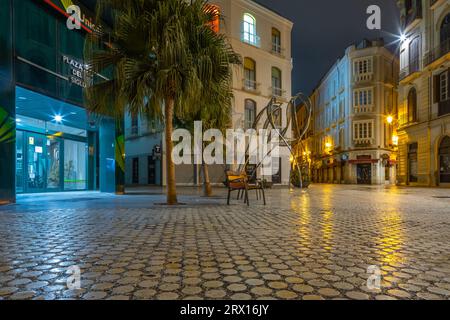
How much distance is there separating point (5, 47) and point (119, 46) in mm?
3346

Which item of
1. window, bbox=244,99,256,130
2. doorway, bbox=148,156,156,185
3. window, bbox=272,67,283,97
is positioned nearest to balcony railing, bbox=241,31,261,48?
window, bbox=272,67,283,97

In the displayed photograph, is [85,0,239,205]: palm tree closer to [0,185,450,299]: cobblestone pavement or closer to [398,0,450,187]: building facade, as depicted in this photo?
[0,185,450,299]: cobblestone pavement

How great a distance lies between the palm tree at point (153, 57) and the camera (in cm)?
888

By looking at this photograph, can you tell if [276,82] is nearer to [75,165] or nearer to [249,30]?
[249,30]

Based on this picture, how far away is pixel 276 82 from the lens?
3341cm

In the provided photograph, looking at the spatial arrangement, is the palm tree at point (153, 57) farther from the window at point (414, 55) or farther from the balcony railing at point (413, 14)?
the balcony railing at point (413, 14)

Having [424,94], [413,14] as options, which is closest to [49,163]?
[424,94]

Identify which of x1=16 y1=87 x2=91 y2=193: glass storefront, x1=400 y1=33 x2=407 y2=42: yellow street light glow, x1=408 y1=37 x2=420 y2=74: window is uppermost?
x1=400 y1=33 x2=407 y2=42: yellow street light glow

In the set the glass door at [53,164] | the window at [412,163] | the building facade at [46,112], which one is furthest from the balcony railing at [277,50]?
the glass door at [53,164]

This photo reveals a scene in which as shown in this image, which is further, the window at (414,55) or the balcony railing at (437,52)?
the window at (414,55)

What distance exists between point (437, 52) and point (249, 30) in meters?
16.0

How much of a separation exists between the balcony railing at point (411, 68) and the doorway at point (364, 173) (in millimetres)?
14047

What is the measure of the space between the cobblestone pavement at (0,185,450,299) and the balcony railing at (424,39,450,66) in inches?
1028

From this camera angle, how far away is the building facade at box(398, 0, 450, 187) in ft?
86.8
